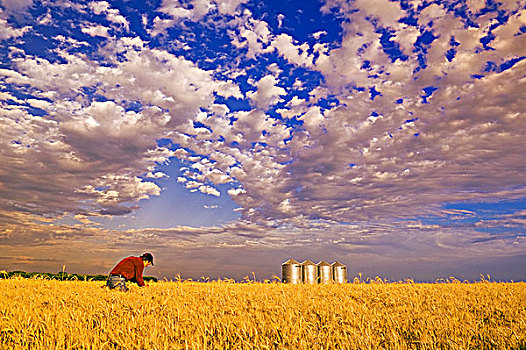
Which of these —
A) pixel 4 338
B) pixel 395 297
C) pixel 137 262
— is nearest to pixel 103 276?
pixel 137 262

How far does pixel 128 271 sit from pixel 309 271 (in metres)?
12.6

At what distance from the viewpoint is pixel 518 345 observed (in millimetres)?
4875

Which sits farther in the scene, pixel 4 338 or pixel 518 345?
pixel 4 338

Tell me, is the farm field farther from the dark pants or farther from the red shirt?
the red shirt

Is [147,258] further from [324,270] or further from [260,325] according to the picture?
[324,270]

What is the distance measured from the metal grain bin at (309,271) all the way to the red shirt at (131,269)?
1197 centimetres

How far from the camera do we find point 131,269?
41.1 feet

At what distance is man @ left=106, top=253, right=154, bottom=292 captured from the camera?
1209cm

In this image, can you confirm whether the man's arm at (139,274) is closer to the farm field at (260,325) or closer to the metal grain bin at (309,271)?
the farm field at (260,325)

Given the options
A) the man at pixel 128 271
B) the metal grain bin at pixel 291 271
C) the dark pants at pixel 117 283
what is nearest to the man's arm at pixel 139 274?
the man at pixel 128 271

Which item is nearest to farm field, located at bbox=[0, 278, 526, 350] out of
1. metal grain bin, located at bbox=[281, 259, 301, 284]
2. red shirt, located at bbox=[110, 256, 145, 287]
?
red shirt, located at bbox=[110, 256, 145, 287]

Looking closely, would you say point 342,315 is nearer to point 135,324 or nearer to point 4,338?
point 135,324

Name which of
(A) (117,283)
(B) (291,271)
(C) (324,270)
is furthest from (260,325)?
(C) (324,270)

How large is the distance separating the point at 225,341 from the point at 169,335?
830mm
